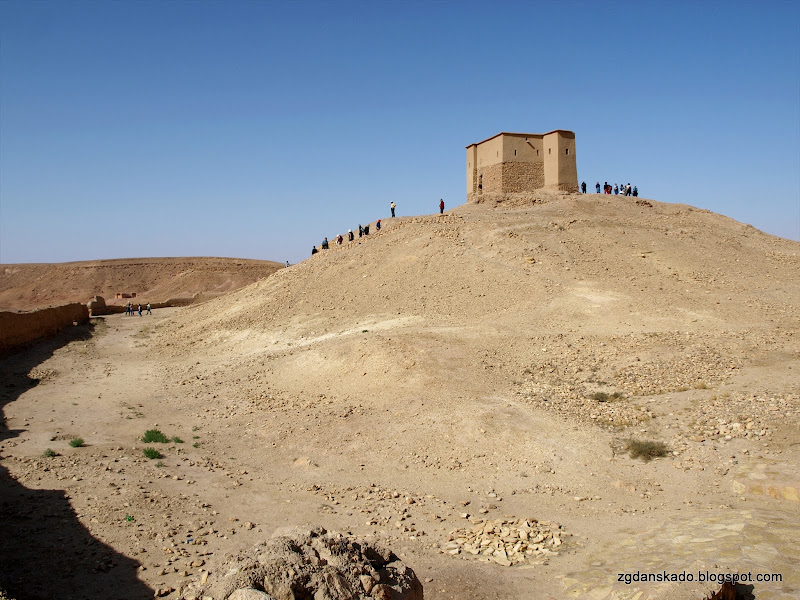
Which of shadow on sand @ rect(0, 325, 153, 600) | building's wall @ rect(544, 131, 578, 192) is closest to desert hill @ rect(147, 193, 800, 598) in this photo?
building's wall @ rect(544, 131, 578, 192)

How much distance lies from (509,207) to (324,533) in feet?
79.7

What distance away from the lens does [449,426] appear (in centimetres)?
1080

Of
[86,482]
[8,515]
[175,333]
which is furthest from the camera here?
[175,333]

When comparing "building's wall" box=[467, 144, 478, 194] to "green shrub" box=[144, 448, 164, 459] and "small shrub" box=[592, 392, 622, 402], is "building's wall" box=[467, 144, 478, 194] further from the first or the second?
"green shrub" box=[144, 448, 164, 459]

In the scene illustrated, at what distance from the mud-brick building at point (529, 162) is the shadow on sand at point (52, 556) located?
78.9ft

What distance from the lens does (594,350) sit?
1441cm

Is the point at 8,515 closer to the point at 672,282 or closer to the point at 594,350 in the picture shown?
the point at 594,350

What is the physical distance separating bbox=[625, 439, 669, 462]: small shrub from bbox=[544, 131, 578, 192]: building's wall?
2103 centimetres

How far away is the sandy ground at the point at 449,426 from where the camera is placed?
6.43 meters

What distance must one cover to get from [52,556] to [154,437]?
4.90m

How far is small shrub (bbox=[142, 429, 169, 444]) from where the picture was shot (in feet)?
36.0

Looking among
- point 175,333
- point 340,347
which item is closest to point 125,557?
point 340,347

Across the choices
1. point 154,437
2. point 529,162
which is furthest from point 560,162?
point 154,437

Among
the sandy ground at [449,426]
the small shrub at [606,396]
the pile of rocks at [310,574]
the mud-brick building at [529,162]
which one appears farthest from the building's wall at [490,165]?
the pile of rocks at [310,574]
